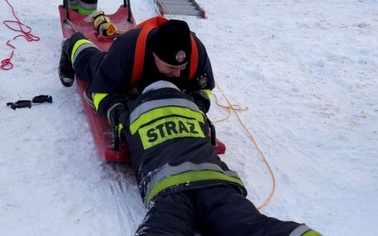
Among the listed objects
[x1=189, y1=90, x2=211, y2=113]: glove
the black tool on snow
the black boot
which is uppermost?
[x1=189, y1=90, x2=211, y2=113]: glove

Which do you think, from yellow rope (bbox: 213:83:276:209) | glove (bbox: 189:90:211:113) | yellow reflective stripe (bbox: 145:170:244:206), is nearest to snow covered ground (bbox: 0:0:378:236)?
yellow rope (bbox: 213:83:276:209)

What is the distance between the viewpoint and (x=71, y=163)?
324 centimetres

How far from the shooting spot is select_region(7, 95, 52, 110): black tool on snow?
3.82m

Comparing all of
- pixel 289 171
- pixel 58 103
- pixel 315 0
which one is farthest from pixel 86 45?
pixel 315 0

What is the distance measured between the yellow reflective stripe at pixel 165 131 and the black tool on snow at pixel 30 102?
1.34 metres

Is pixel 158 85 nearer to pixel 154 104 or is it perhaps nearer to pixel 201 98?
pixel 154 104

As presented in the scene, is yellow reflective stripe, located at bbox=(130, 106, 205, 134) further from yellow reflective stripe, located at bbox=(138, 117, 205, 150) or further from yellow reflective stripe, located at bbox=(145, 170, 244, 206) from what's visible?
yellow reflective stripe, located at bbox=(145, 170, 244, 206)

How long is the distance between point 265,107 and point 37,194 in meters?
2.13

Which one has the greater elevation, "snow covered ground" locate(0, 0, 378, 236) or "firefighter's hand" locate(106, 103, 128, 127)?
"firefighter's hand" locate(106, 103, 128, 127)

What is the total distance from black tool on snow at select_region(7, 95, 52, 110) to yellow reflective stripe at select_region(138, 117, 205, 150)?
134cm

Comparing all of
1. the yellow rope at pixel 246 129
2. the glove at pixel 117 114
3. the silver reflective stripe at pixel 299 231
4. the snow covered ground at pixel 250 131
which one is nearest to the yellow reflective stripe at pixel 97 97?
the glove at pixel 117 114

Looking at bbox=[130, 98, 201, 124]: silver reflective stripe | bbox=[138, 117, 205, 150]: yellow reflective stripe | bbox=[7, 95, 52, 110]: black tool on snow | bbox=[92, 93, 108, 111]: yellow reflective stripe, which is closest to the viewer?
bbox=[138, 117, 205, 150]: yellow reflective stripe

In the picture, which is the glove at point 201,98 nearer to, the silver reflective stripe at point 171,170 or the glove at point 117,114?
the glove at point 117,114

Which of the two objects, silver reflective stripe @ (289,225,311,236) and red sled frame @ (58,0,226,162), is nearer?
silver reflective stripe @ (289,225,311,236)
